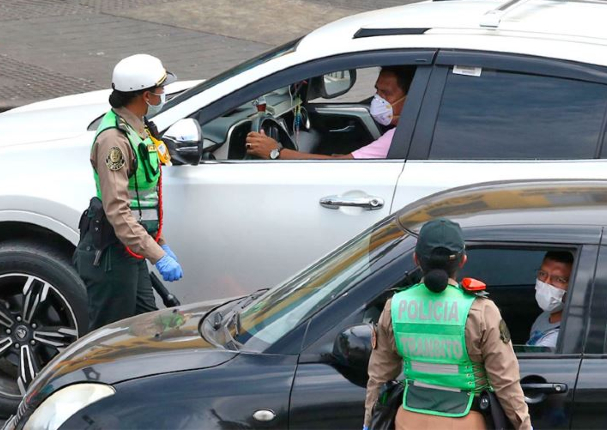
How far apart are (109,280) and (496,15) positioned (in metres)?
2.47

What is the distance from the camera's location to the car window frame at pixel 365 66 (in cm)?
578

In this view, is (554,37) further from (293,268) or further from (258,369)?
(258,369)

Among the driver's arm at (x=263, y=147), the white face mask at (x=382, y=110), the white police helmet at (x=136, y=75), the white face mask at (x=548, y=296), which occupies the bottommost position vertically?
the white face mask at (x=548, y=296)

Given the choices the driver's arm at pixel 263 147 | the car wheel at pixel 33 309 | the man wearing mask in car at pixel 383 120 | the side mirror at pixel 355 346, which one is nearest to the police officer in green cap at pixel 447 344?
the side mirror at pixel 355 346

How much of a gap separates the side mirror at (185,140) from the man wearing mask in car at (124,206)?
0.15 m

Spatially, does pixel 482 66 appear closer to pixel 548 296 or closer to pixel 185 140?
pixel 185 140

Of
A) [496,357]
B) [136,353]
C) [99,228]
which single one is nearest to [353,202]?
[99,228]

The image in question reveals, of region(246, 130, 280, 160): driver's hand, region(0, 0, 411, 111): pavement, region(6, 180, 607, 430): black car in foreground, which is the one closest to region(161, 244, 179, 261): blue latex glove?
region(246, 130, 280, 160): driver's hand

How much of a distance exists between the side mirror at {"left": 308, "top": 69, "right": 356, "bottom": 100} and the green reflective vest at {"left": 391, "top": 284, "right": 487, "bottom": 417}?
2.80 metres

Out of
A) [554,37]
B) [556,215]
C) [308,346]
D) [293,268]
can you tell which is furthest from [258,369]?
[554,37]

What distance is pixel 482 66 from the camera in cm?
571

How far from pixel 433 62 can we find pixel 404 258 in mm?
1968

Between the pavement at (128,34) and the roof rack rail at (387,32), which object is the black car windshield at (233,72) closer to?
the roof rack rail at (387,32)

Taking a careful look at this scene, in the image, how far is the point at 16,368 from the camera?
619cm
